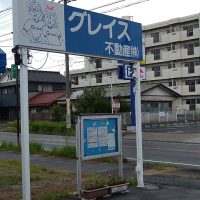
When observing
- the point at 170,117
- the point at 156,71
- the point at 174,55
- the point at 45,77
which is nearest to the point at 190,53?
the point at 174,55

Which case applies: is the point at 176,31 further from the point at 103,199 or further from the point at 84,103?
the point at 103,199

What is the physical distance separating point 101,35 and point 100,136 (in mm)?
2023

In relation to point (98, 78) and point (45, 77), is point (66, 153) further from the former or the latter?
point (98, 78)

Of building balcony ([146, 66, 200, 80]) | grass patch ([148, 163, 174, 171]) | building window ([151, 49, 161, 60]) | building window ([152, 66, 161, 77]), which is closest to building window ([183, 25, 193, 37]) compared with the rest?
building balcony ([146, 66, 200, 80])

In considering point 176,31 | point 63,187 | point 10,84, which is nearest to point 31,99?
point 10,84

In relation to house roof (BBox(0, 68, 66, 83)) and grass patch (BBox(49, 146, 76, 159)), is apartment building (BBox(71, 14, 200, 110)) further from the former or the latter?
grass patch (BBox(49, 146, 76, 159))

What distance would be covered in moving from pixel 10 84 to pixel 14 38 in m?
51.8

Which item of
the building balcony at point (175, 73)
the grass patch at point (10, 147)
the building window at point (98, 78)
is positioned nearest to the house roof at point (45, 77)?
the building window at point (98, 78)

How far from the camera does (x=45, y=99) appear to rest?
173ft

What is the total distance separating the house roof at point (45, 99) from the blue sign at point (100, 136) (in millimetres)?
42381

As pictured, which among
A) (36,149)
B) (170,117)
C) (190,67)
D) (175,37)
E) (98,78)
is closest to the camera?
(36,149)

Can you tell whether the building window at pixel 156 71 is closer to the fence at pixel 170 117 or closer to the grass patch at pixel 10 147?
the fence at pixel 170 117

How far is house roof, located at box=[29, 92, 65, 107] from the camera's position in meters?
51.1

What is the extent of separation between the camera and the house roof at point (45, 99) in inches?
2013
